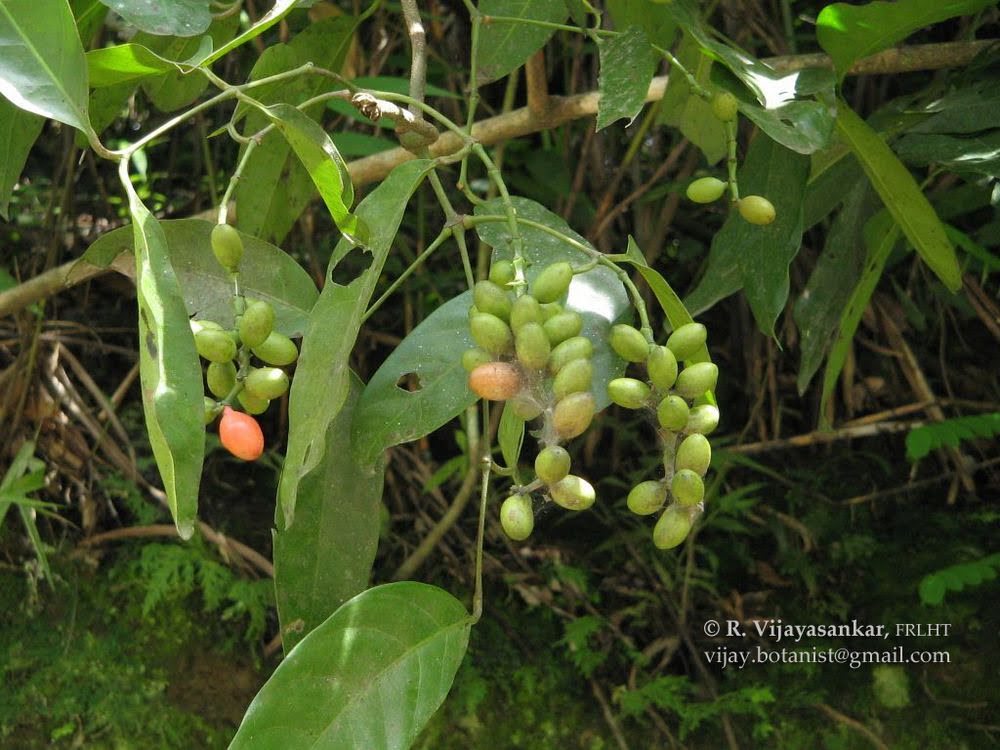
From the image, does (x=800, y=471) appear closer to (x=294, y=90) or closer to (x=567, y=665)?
(x=567, y=665)

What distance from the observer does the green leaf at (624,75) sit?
26.9 inches

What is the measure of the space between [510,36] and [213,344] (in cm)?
47

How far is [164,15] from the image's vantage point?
0.67 m

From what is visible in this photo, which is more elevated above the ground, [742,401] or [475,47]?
[475,47]

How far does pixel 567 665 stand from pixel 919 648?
0.44m

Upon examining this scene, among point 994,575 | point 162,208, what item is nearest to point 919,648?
point 994,575

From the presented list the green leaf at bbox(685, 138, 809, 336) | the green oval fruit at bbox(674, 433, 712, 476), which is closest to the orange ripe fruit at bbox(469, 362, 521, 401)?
the green oval fruit at bbox(674, 433, 712, 476)

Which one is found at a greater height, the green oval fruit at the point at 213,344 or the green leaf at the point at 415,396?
the green oval fruit at the point at 213,344

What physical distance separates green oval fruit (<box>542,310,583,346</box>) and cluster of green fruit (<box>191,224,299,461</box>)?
0.15 m

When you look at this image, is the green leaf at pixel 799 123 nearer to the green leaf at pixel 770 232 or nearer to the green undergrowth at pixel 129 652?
the green leaf at pixel 770 232

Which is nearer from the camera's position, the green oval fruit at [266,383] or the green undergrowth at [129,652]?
the green oval fruit at [266,383]

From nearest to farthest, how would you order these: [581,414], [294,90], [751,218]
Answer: [581,414] → [751,218] → [294,90]

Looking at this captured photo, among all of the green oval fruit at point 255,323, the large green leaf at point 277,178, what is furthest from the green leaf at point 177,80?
the green oval fruit at point 255,323

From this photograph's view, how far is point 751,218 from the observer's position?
768mm
